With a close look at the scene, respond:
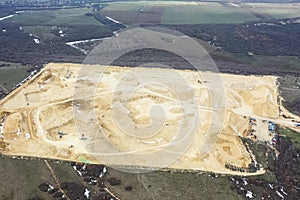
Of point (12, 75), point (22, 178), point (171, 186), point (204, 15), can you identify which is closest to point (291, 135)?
point (171, 186)

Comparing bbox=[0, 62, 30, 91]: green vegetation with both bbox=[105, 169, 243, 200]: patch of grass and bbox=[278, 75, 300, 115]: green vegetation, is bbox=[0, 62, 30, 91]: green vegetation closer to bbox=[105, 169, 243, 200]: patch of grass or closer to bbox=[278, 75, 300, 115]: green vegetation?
bbox=[105, 169, 243, 200]: patch of grass

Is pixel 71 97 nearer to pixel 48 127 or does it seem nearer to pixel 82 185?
pixel 48 127

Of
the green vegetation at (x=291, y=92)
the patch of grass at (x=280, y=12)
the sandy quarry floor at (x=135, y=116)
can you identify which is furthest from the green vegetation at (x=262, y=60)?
the patch of grass at (x=280, y=12)

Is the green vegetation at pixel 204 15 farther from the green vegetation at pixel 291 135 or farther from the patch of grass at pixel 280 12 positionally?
the green vegetation at pixel 291 135

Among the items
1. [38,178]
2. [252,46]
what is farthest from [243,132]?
[252,46]

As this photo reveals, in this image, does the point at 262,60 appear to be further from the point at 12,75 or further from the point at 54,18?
the point at 54,18
